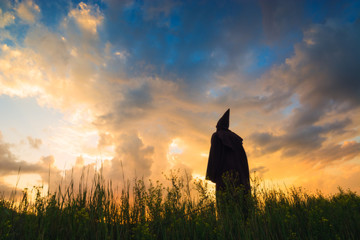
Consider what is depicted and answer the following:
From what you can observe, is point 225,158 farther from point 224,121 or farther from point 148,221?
point 148,221

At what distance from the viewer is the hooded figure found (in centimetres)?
711

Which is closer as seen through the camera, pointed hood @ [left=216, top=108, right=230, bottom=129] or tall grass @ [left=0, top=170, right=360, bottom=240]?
tall grass @ [left=0, top=170, right=360, bottom=240]

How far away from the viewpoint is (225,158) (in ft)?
24.2

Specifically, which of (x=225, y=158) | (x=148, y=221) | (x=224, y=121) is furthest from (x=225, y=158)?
(x=148, y=221)

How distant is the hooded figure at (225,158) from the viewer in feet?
23.3

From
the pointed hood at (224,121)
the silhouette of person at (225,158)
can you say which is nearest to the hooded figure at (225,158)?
the silhouette of person at (225,158)

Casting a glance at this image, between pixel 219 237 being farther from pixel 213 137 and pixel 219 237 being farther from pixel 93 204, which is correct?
pixel 213 137

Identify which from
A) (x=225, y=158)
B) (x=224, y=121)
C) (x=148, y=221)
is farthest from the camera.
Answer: (x=224, y=121)

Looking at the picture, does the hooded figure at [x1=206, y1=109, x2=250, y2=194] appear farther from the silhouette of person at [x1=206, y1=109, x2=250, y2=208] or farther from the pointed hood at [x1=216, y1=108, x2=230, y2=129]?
the pointed hood at [x1=216, y1=108, x2=230, y2=129]

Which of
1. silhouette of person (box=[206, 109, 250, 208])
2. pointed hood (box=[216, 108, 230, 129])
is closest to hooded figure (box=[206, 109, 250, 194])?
silhouette of person (box=[206, 109, 250, 208])

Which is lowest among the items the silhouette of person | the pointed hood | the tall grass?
the tall grass

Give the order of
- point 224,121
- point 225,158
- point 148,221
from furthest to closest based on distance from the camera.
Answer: point 224,121, point 225,158, point 148,221

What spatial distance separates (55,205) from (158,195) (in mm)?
2049

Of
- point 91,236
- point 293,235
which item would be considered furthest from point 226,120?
point 91,236
